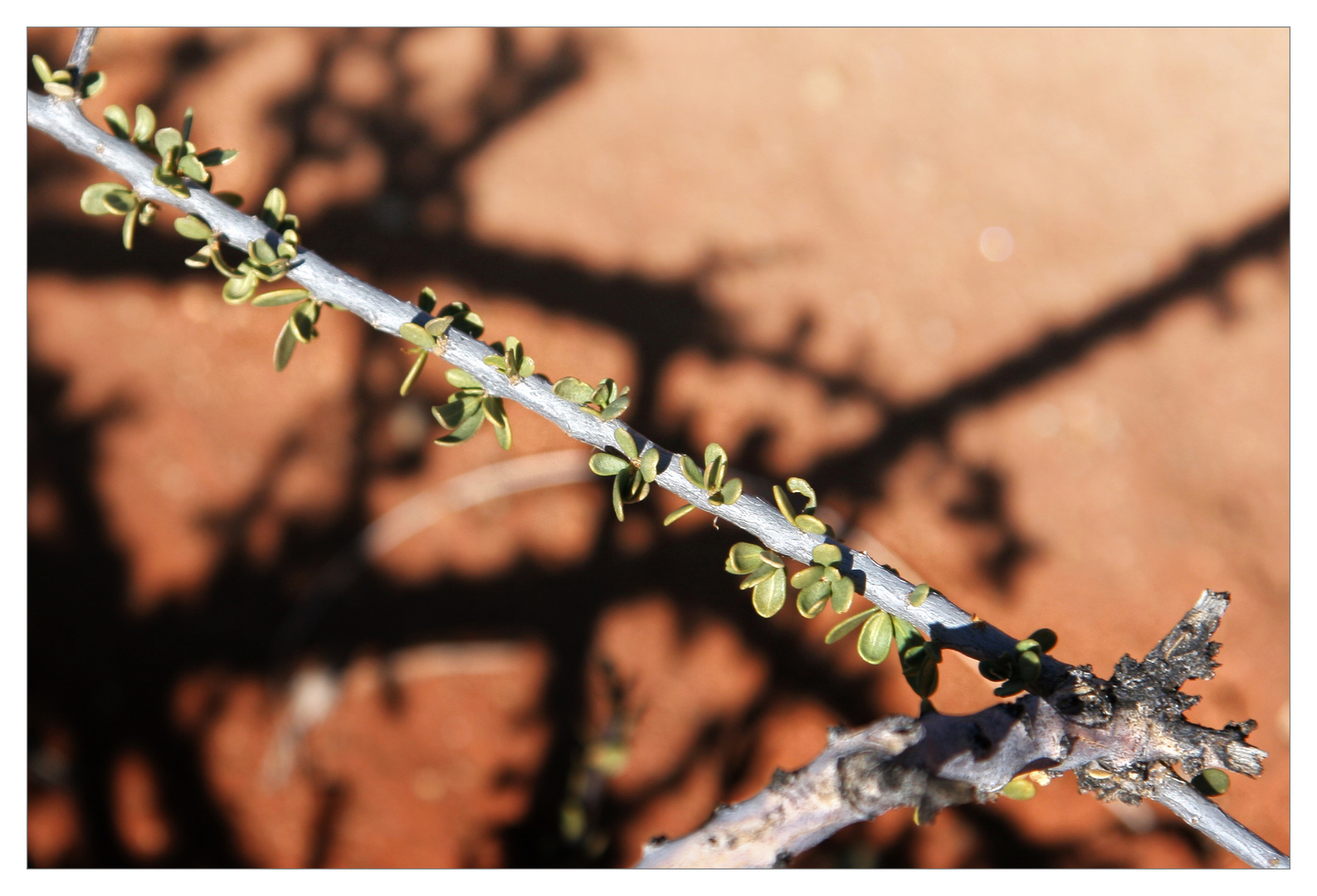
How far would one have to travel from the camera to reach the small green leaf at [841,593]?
2.47 feet

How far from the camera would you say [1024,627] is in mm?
2352

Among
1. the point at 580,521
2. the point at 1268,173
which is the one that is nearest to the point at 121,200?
the point at 580,521

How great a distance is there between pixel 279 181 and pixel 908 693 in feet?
9.16

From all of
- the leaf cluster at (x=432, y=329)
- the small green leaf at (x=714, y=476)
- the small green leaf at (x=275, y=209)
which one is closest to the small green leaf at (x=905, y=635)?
the small green leaf at (x=714, y=476)

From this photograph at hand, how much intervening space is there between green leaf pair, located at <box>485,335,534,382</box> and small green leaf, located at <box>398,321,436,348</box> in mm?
61

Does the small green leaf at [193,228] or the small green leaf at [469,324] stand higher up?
the small green leaf at [469,324]

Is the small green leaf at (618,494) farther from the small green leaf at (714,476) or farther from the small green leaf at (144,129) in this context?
the small green leaf at (144,129)

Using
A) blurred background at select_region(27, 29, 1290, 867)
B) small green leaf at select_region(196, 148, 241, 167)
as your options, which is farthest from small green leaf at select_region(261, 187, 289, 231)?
blurred background at select_region(27, 29, 1290, 867)

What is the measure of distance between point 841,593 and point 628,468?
0.81 feet

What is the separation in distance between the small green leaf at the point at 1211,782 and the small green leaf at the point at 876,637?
0.37 m

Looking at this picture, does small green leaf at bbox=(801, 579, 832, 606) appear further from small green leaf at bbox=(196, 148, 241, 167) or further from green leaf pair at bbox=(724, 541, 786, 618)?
small green leaf at bbox=(196, 148, 241, 167)

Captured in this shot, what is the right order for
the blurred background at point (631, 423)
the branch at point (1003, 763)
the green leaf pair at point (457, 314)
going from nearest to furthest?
the branch at point (1003, 763)
the green leaf pair at point (457, 314)
the blurred background at point (631, 423)

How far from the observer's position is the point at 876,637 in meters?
0.79

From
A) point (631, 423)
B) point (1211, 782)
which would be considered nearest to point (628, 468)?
point (1211, 782)
